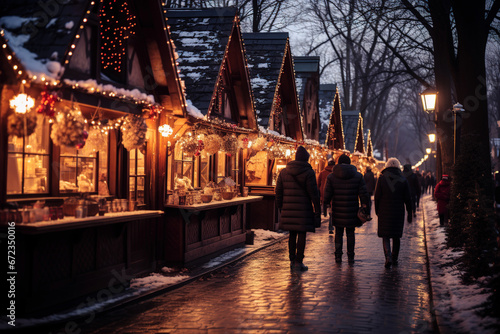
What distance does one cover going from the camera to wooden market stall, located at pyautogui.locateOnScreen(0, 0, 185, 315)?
7.78m

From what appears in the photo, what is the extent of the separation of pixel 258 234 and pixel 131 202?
9.38 meters

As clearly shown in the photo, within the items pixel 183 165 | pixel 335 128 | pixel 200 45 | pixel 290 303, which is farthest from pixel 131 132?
pixel 335 128

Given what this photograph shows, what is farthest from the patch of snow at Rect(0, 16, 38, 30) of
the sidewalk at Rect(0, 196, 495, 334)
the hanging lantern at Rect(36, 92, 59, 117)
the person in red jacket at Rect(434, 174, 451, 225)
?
the person in red jacket at Rect(434, 174, 451, 225)

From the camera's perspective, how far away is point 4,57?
759 centimetres

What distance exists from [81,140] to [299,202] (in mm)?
4882

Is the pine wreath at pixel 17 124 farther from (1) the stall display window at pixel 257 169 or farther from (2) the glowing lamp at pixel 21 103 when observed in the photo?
(1) the stall display window at pixel 257 169

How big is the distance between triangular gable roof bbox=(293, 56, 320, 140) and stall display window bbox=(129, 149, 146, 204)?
1896 cm

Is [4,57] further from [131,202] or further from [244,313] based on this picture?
[244,313]

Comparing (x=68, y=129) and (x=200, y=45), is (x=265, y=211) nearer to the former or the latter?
(x=200, y=45)

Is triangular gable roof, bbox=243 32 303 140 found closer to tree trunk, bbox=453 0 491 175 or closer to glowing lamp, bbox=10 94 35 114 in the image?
tree trunk, bbox=453 0 491 175

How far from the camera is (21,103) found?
7500 mm

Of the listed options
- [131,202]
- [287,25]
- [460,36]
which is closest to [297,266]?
[131,202]

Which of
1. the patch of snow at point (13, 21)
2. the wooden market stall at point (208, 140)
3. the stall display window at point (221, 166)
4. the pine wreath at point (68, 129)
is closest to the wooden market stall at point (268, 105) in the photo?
the wooden market stall at point (208, 140)

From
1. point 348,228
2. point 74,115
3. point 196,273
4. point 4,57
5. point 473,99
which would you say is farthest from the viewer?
point 473,99
